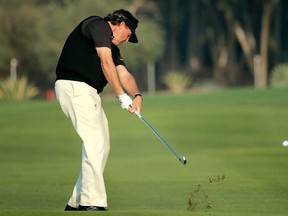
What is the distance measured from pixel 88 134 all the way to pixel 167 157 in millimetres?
10398

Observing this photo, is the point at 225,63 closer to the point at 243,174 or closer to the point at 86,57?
the point at 243,174

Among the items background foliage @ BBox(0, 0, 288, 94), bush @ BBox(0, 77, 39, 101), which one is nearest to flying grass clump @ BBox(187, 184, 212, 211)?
bush @ BBox(0, 77, 39, 101)

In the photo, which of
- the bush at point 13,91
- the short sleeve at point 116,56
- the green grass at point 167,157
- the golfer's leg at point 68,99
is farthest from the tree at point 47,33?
the golfer's leg at point 68,99

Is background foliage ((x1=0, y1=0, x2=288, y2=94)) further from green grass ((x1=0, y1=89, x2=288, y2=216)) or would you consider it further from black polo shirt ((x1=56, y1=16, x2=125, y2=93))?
black polo shirt ((x1=56, y1=16, x2=125, y2=93))

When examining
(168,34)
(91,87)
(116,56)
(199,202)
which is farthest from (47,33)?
(91,87)

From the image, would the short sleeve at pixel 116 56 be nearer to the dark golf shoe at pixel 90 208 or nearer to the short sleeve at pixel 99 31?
the short sleeve at pixel 99 31

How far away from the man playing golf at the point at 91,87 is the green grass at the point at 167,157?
1.60ft

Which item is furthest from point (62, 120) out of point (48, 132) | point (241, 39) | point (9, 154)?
point (241, 39)

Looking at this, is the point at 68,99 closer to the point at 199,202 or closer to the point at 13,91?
the point at 199,202

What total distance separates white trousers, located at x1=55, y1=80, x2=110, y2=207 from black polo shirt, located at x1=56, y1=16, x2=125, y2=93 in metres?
0.08

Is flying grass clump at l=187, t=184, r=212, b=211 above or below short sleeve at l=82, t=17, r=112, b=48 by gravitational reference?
below

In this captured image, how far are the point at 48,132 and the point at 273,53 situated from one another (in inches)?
1590

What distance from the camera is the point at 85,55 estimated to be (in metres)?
11.8

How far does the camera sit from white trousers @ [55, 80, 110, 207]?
11.7 m
